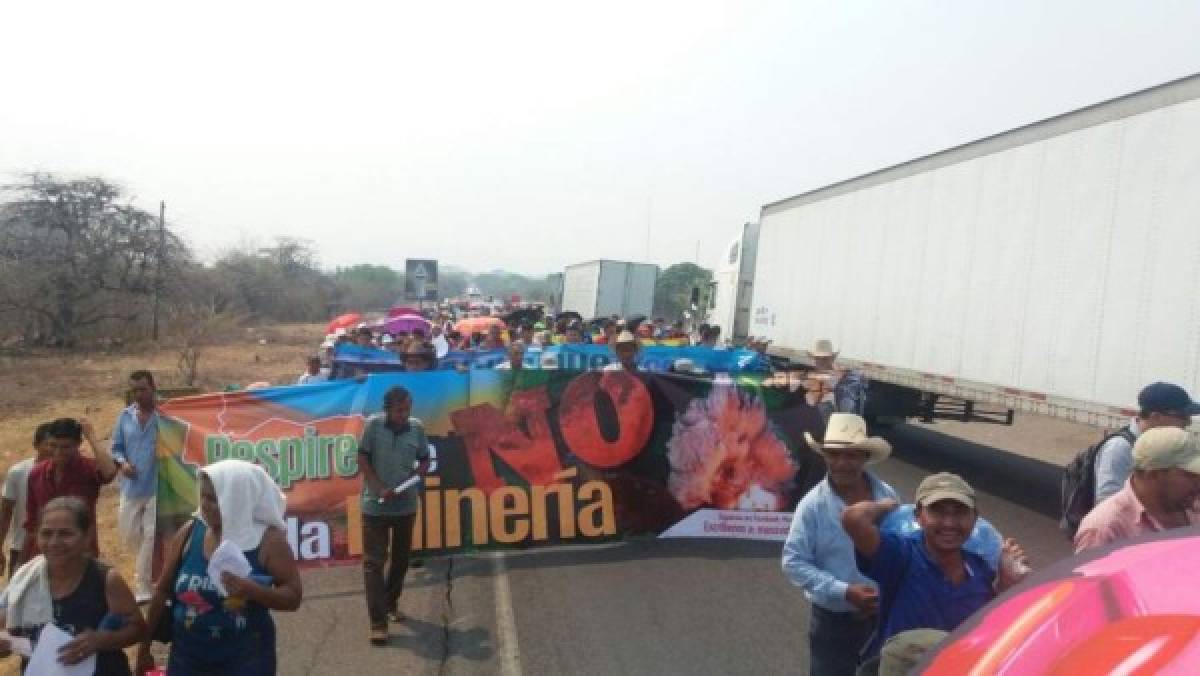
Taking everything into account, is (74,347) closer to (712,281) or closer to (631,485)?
(712,281)

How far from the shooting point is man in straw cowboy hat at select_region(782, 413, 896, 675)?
350 cm

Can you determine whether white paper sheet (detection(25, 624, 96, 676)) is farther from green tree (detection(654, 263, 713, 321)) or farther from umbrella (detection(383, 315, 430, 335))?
green tree (detection(654, 263, 713, 321))

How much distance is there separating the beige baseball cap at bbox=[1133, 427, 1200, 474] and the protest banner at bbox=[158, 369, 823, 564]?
476 cm

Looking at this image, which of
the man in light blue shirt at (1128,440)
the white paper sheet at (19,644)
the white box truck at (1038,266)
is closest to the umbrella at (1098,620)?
the white paper sheet at (19,644)

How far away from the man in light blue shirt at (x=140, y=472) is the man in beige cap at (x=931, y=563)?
5.62m

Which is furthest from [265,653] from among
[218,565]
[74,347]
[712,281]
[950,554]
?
[74,347]

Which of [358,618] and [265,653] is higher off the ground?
[265,653]

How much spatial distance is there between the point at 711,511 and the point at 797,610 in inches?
69.1

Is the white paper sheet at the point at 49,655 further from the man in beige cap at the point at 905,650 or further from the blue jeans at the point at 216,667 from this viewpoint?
the man in beige cap at the point at 905,650

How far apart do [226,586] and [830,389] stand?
6.30m

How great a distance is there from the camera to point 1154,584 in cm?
145

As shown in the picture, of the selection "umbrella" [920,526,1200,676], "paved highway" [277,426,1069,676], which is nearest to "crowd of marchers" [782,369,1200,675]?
"umbrella" [920,526,1200,676]

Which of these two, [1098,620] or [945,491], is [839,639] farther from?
[1098,620]

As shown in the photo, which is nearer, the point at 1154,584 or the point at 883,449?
the point at 1154,584
